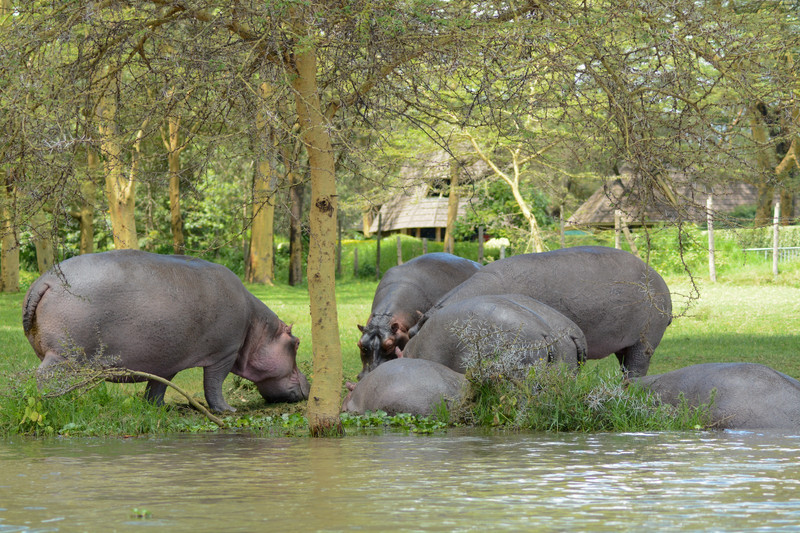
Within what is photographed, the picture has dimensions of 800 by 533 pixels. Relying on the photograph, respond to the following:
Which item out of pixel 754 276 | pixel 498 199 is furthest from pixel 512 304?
pixel 498 199

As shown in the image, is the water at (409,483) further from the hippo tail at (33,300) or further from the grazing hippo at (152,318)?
the hippo tail at (33,300)

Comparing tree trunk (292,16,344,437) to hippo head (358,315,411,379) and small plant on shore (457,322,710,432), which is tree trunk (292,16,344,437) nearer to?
small plant on shore (457,322,710,432)

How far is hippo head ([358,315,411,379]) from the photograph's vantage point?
11.0 metres

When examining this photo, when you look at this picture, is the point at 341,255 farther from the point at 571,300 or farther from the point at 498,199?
the point at 571,300

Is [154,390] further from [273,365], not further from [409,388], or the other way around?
[409,388]

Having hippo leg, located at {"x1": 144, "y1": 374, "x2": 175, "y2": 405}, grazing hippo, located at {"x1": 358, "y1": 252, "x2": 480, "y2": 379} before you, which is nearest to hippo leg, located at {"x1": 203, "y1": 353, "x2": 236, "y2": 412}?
hippo leg, located at {"x1": 144, "y1": 374, "x2": 175, "y2": 405}

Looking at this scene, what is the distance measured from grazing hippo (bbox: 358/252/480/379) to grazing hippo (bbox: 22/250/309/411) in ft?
3.50

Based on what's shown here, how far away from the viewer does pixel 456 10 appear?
8117 millimetres

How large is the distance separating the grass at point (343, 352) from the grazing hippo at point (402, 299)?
0.99 m

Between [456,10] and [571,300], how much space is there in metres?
3.71

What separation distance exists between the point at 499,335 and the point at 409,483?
3.22m

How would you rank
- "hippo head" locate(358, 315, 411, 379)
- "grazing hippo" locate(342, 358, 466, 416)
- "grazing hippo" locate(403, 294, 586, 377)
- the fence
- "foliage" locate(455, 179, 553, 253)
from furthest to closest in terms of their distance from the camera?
"foliage" locate(455, 179, 553, 253) < the fence < "hippo head" locate(358, 315, 411, 379) < "grazing hippo" locate(342, 358, 466, 416) < "grazing hippo" locate(403, 294, 586, 377)

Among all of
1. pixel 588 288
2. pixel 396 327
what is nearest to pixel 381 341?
pixel 396 327

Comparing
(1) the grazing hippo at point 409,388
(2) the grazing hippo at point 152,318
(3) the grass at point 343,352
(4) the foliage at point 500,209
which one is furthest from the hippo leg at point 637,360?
(4) the foliage at point 500,209
